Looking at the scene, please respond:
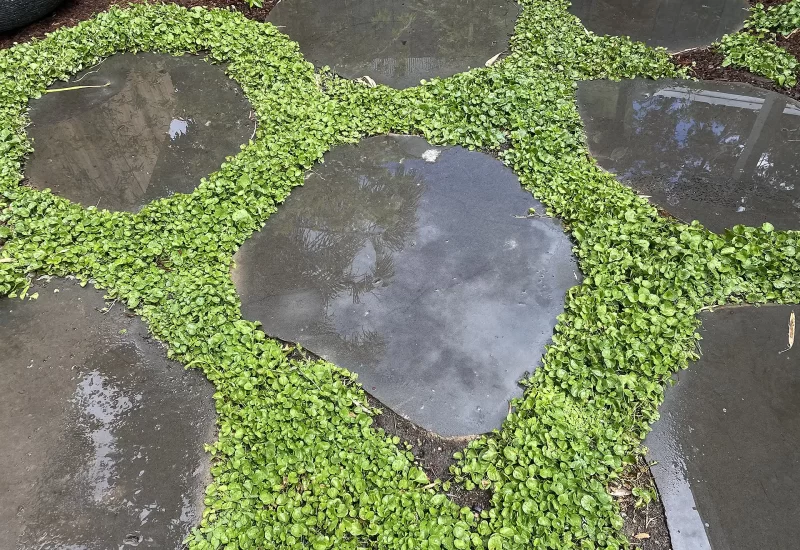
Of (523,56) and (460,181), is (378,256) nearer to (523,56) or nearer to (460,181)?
(460,181)

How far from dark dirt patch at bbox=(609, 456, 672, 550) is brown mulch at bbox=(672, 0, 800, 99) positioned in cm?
357

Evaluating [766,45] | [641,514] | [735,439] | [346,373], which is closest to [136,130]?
[346,373]

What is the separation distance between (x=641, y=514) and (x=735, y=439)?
0.64 metres

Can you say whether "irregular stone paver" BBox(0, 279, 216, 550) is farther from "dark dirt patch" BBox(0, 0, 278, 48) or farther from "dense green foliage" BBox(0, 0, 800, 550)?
"dark dirt patch" BBox(0, 0, 278, 48)

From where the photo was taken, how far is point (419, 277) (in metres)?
3.38

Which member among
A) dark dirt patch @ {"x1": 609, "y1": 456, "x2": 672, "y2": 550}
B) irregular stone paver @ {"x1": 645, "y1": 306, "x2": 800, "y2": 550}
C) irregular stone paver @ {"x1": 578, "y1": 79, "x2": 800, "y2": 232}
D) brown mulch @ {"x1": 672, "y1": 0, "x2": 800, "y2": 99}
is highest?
brown mulch @ {"x1": 672, "y1": 0, "x2": 800, "y2": 99}

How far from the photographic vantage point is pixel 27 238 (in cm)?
359

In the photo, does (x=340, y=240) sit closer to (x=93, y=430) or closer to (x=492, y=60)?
(x=93, y=430)

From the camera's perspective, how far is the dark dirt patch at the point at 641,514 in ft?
7.98

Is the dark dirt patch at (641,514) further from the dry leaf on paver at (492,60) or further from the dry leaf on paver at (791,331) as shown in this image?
the dry leaf on paver at (492,60)

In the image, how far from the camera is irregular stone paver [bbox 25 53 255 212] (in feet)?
13.0

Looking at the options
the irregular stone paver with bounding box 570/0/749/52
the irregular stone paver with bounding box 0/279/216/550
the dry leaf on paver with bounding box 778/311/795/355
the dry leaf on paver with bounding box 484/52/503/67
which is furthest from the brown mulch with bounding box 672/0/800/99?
the irregular stone paver with bounding box 0/279/216/550

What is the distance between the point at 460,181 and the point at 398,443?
1.97m

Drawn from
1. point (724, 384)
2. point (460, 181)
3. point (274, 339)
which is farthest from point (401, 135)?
point (724, 384)
